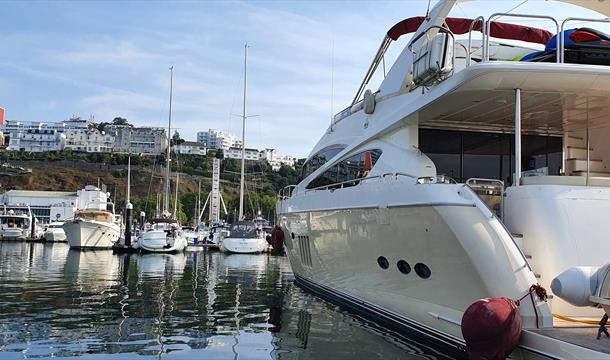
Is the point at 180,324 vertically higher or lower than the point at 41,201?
lower

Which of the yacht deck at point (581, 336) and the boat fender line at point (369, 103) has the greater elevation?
the boat fender line at point (369, 103)

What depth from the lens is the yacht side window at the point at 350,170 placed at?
1086 cm

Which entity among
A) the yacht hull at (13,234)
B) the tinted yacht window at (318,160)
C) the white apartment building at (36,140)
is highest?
the white apartment building at (36,140)

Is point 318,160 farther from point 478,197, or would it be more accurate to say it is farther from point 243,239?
point 243,239

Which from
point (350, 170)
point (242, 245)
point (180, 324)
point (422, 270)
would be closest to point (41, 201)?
point (242, 245)

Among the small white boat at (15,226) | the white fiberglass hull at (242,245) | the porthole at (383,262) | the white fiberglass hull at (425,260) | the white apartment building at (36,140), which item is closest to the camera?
the white fiberglass hull at (425,260)

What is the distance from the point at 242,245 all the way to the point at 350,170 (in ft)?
89.8

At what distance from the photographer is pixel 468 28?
13.2 meters

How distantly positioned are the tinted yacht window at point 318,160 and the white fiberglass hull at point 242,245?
73.4 feet

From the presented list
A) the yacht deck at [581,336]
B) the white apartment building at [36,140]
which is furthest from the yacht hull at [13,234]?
the white apartment building at [36,140]

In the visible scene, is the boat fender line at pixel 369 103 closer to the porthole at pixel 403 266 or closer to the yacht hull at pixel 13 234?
the porthole at pixel 403 266

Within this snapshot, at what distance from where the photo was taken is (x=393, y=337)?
8.91 m

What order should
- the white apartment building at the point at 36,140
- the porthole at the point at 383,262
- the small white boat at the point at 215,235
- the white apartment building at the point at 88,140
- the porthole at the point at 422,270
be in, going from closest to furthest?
the porthole at the point at 422,270, the porthole at the point at 383,262, the small white boat at the point at 215,235, the white apartment building at the point at 36,140, the white apartment building at the point at 88,140

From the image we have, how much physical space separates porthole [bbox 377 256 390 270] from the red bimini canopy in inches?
257
